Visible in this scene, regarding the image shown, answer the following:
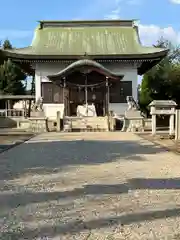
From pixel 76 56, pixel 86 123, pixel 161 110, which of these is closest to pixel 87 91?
pixel 76 56

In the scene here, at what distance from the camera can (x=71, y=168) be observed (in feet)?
32.8

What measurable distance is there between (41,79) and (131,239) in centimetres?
3144

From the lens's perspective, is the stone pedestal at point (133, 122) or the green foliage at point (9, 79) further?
the green foliage at point (9, 79)

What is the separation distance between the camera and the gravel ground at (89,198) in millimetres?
4836

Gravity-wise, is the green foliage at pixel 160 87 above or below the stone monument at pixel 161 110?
above

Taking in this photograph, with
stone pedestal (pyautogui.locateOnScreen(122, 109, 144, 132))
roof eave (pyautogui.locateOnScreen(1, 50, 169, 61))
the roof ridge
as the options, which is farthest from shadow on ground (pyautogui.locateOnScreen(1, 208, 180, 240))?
A: the roof ridge

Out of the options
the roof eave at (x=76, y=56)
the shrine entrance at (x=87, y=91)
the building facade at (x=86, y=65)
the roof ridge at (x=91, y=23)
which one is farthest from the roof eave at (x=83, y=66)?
the roof ridge at (x=91, y=23)

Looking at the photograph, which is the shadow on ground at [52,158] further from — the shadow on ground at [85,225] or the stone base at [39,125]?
the stone base at [39,125]

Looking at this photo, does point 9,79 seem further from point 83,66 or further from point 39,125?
point 39,125

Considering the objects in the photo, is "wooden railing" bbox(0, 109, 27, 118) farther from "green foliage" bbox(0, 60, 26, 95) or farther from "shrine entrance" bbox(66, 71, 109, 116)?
"green foliage" bbox(0, 60, 26, 95)

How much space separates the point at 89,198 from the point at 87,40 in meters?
31.4

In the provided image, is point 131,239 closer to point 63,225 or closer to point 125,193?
point 63,225

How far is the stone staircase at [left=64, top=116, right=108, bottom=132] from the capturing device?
28.7 meters

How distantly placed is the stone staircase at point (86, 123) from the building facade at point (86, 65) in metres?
3.22
